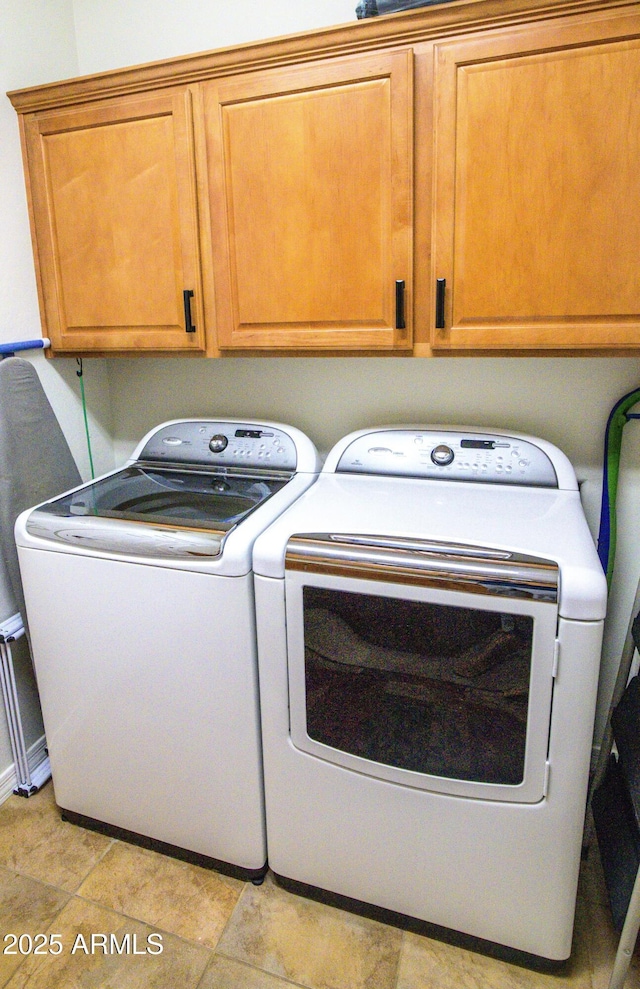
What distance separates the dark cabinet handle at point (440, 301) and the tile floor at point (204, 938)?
1482 mm

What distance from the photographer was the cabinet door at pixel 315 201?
58.4 inches

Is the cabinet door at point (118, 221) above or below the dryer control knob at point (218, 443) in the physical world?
above

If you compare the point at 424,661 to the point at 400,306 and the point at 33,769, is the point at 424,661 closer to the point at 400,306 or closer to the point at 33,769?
the point at 400,306

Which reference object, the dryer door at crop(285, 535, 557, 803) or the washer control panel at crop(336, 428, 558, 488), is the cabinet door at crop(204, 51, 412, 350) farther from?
the dryer door at crop(285, 535, 557, 803)

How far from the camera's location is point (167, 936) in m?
1.53

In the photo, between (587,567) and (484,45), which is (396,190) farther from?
(587,567)

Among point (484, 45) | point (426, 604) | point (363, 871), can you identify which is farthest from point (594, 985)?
point (484, 45)

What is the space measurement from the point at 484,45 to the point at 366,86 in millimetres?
269

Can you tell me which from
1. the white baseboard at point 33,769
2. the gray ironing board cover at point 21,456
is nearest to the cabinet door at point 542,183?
the gray ironing board cover at point 21,456

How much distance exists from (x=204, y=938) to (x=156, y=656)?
0.68 metres

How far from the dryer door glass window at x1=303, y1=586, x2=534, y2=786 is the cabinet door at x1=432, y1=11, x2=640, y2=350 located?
27.4 inches

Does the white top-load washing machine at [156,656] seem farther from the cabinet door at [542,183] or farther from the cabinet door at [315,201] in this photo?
the cabinet door at [542,183]

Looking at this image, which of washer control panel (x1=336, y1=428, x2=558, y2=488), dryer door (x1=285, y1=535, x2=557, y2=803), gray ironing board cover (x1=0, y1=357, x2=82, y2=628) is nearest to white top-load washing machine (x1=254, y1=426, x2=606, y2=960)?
dryer door (x1=285, y1=535, x2=557, y2=803)

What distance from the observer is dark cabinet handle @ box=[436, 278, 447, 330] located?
1.51m
